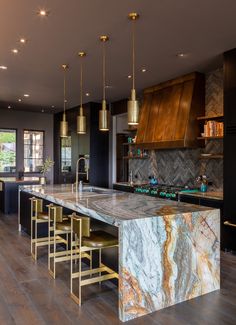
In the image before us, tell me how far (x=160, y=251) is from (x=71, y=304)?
1.01 metres

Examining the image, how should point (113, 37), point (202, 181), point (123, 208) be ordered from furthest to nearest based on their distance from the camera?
point (202, 181) < point (113, 37) < point (123, 208)

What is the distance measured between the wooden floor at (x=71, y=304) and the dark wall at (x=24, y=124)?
644cm

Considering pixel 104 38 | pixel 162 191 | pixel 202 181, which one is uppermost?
pixel 104 38

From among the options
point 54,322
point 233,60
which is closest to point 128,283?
point 54,322

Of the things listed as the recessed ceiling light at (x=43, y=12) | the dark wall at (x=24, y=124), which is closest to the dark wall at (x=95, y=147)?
the dark wall at (x=24, y=124)

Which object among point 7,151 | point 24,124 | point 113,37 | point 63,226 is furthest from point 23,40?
point 7,151

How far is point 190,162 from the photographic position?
19.4ft

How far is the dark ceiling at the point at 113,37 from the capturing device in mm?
3119

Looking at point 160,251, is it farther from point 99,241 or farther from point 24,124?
point 24,124

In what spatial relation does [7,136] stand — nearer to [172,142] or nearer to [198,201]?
[172,142]

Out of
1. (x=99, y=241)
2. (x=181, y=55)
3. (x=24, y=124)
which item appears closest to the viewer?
(x=99, y=241)

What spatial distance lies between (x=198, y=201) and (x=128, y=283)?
2.57 m

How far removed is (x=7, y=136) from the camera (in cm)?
968

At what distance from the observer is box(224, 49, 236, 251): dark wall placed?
14.1 feet
